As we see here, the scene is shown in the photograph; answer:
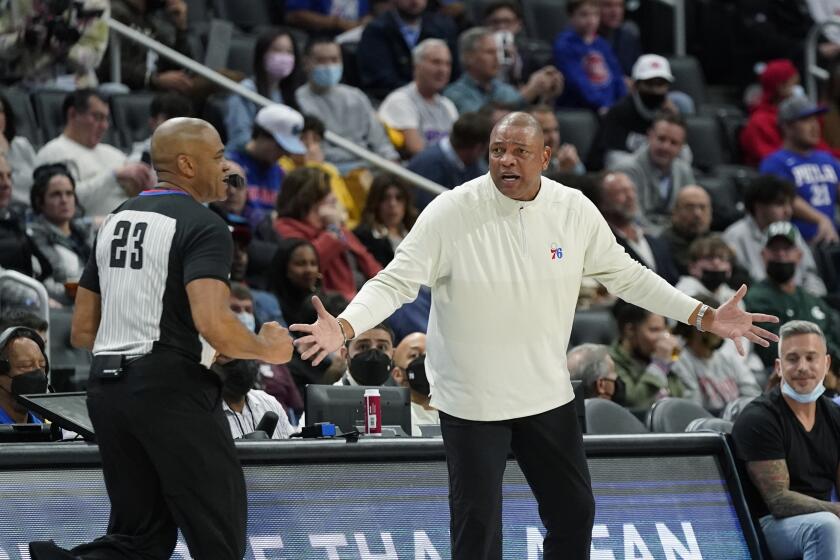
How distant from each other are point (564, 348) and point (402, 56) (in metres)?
6.76

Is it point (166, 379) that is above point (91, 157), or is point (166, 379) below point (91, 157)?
below

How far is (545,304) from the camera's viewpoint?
16.4 feet

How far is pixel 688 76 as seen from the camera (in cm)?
1314

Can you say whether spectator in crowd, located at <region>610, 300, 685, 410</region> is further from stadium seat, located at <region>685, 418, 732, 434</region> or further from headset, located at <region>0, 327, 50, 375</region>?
headset, located at <region>0, 327, 50, 375</region>

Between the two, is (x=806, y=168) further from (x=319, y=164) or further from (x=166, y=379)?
(x=166, y=379)

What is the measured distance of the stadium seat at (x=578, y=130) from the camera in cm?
1160

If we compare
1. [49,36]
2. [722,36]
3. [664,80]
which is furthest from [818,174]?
[49,36]

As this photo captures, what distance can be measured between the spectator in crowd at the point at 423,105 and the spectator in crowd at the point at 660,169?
1.29 meters

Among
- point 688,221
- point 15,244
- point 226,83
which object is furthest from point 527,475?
point 688,221

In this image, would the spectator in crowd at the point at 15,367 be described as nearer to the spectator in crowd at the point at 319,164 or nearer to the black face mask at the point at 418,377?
the black face mask at the point at 418,377

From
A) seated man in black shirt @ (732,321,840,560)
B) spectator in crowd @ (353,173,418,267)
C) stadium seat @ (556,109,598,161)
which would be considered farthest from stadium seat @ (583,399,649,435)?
stadium seat @ (556,109,598,161)

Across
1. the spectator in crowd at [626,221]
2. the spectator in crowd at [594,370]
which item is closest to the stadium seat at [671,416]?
the spectator in crowd at [594,370]

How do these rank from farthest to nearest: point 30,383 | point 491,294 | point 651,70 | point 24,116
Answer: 1. point 651,70
2. point 24,116
3. point 30,383
4. point 491,294

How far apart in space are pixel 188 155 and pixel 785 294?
6097 millimetres
